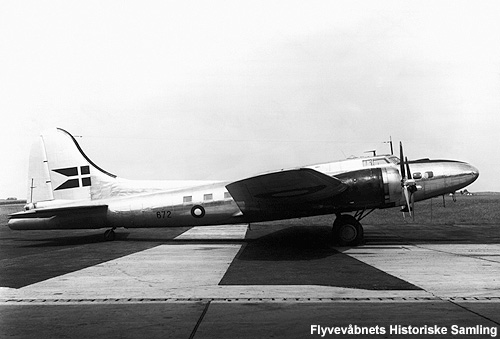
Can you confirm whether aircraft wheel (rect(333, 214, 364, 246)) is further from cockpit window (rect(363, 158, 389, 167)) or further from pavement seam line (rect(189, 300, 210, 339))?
pavement seam line (rect(189, 300, 210, 339))

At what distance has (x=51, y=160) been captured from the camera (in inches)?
723

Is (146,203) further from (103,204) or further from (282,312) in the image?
(282,312)

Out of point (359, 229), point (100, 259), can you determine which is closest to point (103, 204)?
point (100, 259)

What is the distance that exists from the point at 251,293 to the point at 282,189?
23.0 feet

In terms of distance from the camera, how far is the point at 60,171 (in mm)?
18391

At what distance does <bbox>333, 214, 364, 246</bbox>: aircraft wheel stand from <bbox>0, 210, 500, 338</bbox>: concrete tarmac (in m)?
0.95

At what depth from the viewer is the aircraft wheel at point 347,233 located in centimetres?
1565

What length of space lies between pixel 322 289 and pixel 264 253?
587 centimetres

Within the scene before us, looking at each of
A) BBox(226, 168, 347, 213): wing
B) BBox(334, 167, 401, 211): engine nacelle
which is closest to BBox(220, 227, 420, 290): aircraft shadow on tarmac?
BBox(226, 168, 347, 213): wing

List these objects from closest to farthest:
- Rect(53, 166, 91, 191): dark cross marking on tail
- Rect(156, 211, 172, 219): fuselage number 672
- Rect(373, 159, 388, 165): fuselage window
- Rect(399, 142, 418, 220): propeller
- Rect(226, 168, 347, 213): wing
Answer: Rect(226, 168, 347, 213): wing → Rect(399, 142, 418, 220): propeller → Rect(373, 159, 388, 165): fuselage window → Rect(156, 211, 172, 219): fuselage number 672 → Rect(53, 166, 91, 191): dark cross marking on tail

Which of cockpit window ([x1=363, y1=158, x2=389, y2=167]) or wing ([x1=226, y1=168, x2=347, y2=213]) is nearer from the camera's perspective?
wing ([x1=226, y1=168, x2=347, y2=213])

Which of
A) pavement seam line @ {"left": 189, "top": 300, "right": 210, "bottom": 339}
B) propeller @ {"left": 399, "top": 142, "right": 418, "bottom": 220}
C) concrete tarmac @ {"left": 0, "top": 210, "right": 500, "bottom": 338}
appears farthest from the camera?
propeller @ {"left": 399, "top": 142, "right": 418, "bottom": 220}

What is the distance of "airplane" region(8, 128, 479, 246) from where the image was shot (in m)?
15.0

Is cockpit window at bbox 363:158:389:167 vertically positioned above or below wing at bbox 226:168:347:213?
above
